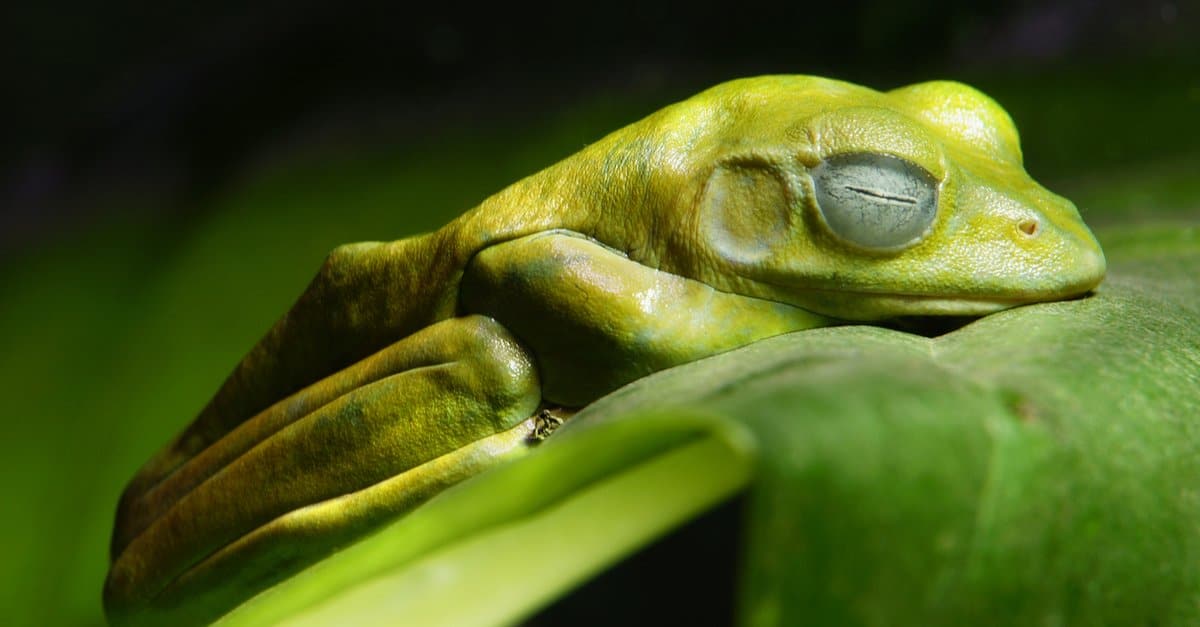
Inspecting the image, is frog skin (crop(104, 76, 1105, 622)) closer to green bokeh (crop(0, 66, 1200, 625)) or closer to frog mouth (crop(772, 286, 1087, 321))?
frog mouth (crop(772, 286, 1087, 321))

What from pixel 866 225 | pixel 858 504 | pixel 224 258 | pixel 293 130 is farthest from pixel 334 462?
pixel 293 130

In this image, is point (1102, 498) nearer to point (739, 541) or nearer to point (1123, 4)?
point (739, 541)

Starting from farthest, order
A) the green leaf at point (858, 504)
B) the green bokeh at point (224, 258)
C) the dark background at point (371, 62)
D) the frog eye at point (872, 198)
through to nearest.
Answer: the dark background at point (371, 62), the green bokeh at point (224, 258), the frog eye at point (872, 198), the green leaf at point (858, 504)

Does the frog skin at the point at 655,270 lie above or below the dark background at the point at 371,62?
below

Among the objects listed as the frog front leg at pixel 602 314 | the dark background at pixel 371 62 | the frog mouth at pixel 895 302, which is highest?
the dark background at pixel 371 62

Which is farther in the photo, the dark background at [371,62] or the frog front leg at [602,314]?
the dark background at [371,62]

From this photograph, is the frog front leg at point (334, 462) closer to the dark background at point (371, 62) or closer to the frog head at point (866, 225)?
the frog head at point (866, 225)

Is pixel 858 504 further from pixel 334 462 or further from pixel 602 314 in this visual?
pixel 334 462

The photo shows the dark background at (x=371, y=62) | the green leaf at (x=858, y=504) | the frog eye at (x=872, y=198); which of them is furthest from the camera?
the dark background at (x=371, y=62)

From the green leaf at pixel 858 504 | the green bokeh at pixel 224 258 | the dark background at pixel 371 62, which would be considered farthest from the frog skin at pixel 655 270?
the dark background at pixel 371 62
